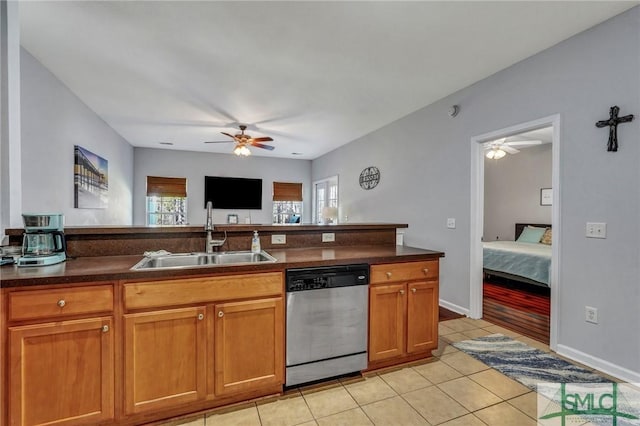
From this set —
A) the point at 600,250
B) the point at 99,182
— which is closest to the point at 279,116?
the point at 99,182

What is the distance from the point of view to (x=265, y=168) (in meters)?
7.38

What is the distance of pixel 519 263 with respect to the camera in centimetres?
415

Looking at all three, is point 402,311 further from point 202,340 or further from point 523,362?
point 202,340

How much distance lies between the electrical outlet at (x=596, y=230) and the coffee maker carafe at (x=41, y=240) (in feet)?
12.0

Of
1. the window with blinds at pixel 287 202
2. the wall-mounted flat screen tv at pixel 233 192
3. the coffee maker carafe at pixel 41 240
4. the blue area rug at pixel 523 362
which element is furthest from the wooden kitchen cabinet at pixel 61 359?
the window with blinds at pixel 287 202

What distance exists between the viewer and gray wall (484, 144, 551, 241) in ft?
18.6

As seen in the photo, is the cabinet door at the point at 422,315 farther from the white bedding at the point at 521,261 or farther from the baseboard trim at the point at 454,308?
the white bedding at the point at 521,261

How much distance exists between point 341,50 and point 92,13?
187 centimetres

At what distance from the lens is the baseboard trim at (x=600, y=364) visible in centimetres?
204

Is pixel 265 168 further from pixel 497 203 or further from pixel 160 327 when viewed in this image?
pixel 160 327

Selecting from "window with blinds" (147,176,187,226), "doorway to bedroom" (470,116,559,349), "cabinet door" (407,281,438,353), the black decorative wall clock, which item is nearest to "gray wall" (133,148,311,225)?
"window with blinds" (147,176,187,226)

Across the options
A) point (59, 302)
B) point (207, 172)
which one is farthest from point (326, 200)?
point (59, 302)

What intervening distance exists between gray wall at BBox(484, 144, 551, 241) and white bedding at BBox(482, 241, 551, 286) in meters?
1.73

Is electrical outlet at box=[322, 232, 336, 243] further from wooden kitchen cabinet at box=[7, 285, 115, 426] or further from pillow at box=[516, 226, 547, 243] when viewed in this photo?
pillow at box=[516, 226, 547, 243]
